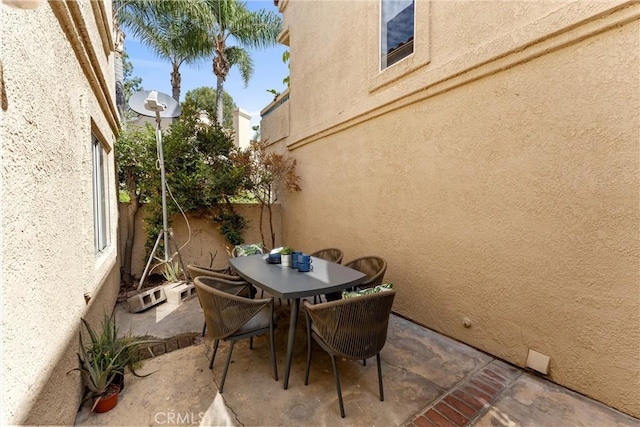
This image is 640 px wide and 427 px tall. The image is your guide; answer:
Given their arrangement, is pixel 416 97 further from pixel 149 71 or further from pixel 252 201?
pixel 149 71

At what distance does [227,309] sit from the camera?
272 centimetres

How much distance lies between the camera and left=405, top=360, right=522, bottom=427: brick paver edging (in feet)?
7.59

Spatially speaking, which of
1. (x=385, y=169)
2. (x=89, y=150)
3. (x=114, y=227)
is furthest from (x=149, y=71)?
(x=385, y=169)

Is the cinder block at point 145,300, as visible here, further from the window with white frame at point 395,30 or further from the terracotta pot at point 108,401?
the window with white frame at point 395,30

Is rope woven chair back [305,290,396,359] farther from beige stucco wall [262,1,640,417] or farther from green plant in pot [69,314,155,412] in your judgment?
green plant in pot [69,314,155,412]

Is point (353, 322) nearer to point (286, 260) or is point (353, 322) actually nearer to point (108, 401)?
point (286, 260)

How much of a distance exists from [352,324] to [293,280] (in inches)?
40.3

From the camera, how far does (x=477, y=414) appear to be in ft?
7.79

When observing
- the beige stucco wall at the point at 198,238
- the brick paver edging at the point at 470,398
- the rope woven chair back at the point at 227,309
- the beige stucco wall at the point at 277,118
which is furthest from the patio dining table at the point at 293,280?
the beige stucco wall at the point at 277,118

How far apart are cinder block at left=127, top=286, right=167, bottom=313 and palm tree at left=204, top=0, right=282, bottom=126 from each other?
8588mm

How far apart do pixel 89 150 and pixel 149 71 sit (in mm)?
13763

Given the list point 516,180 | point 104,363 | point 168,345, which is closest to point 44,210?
point 104,363

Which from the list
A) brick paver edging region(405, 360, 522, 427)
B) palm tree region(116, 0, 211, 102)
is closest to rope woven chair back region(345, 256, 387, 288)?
brick paver edging region(405, 360, 522, 427)

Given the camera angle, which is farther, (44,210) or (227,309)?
(227,309)
